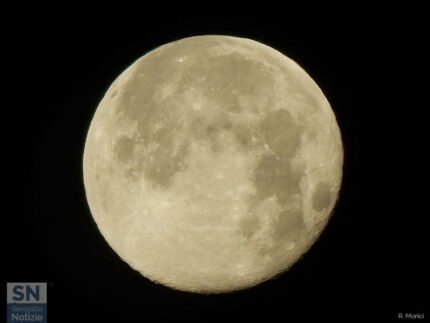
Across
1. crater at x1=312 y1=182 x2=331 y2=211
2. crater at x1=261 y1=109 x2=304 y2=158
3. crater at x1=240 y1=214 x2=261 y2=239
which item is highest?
crater at x1=261 y1=109 x2=304 y2=158

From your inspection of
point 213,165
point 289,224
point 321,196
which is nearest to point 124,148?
point 213,165

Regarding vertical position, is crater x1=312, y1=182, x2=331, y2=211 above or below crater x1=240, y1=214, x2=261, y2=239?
above

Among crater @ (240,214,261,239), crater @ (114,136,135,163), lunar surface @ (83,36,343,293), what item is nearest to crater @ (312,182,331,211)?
lunar surface @ (83,36,343,293)

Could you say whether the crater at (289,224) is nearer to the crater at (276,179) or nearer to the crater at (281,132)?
the crater at (276,179)

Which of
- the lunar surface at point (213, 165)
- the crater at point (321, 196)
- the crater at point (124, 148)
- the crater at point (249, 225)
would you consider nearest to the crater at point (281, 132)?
the lunar surface at point (213, 165)

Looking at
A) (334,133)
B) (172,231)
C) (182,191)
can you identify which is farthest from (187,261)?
(334,133)

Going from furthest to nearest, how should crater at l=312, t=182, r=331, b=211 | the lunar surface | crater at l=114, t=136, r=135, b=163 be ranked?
1. crater at l=312, t=182, r=331, b=211
2. crater at l=114, t=136, r=135, b=163
3. the lunar surface

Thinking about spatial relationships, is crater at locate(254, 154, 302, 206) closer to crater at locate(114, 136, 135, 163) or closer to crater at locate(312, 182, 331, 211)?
crater at locate(312, 182, 331, 211)
